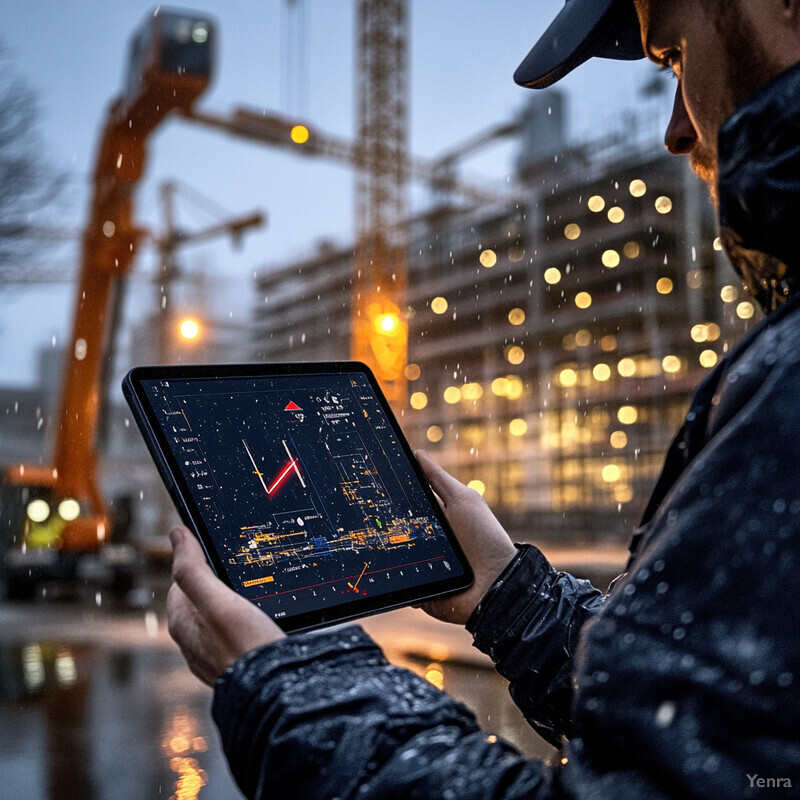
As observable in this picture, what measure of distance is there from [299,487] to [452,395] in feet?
161

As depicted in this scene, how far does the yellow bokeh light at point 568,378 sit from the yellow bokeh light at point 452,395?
8.07 m

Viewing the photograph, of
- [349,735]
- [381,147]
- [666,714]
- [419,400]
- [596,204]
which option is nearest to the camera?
[666,714]

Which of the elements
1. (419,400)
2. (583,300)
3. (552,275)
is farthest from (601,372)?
(419,400)

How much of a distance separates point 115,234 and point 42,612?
13.4 ft

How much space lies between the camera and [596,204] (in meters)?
41.7


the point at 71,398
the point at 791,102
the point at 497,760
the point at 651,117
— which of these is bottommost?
the point at 71,398

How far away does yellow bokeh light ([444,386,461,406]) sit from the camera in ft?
163

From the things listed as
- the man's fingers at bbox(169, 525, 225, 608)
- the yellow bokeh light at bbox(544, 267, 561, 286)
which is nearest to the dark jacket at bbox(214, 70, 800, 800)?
the man's fingers at bbox(169, 525, 225, 608)

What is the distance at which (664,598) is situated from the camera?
0.58m

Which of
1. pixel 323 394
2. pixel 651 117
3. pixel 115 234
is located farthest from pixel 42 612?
pixel 651 117

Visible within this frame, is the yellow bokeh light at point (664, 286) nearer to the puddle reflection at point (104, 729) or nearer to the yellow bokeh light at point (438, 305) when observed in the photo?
the yellow bokeh light at point (438, 305)

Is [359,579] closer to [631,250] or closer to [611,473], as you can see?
[611,473]

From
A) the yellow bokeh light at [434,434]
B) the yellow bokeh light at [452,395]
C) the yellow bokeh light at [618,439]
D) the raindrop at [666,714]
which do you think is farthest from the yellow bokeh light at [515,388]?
the raindrop at [666,714]

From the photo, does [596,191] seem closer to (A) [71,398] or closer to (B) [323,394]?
(A) [71,398]
